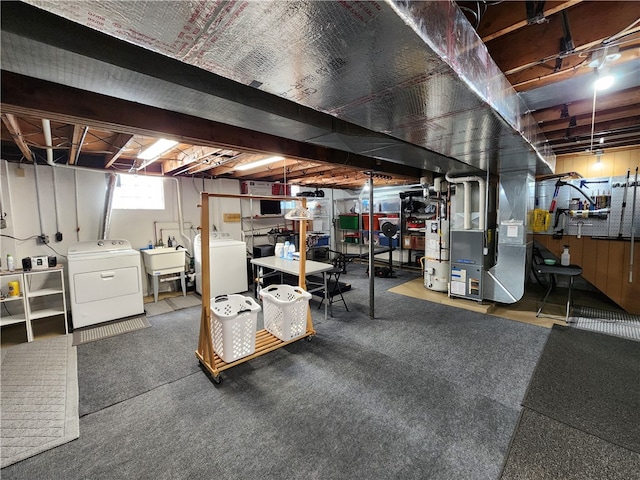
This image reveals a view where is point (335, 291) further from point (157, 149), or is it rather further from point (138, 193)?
point (138, 193)

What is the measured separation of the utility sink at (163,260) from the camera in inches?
176

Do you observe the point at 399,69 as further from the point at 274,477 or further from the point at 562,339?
the point at 562,339

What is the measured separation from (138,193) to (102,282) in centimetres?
188

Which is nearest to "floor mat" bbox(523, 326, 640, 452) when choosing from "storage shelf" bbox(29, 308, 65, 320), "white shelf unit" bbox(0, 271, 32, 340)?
"storage shelf" bbox(29, 308, 65, 320)

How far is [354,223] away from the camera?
7754 millimetres

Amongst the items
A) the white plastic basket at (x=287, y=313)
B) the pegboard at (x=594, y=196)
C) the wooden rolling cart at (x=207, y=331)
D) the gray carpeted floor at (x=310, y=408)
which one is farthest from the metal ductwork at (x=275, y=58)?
the pegboard at (x=594, y=196)

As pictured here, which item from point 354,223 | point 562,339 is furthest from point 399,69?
point 354,223

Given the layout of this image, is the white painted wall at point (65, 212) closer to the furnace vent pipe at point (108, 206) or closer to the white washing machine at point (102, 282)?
the furnace vent pipe at point (108, 206)

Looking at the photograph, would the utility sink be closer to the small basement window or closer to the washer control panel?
the washer control panel

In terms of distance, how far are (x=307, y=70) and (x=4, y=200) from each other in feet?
15.8

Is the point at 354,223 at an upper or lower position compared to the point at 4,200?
lower

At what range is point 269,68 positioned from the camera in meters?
1.00

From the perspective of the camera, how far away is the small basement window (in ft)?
14.9

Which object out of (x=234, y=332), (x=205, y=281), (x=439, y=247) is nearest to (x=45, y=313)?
(x=205, y=281)
